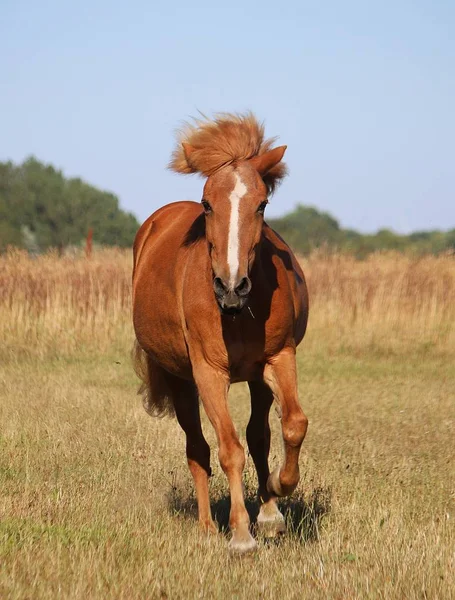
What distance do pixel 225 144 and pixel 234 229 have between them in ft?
2.71

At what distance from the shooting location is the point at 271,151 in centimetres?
634

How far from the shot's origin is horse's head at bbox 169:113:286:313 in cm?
554

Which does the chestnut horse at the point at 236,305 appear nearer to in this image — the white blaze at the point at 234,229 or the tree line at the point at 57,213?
the white blaze at the point at 234,229

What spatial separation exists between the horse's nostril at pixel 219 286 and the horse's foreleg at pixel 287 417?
830 millimetres

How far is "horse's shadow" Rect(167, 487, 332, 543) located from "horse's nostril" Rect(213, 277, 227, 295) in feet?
6.21

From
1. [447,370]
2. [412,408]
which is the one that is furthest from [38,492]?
[447,370]

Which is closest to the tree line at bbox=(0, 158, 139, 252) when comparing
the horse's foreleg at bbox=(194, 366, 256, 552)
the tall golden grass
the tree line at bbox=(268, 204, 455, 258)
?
the tree line at bbox=(268, 204, 455, 258)

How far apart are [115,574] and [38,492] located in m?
2.35

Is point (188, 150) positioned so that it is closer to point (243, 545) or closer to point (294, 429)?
point (294, 429)

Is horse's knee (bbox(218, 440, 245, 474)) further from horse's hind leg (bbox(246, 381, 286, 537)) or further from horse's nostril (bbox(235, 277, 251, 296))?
horse's nostril (bbox(235, 277, 251, 296))

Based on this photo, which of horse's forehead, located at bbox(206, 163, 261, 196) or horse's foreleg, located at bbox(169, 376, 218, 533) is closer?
horse's forehead, located at bbox(206, 163, 261, 196)

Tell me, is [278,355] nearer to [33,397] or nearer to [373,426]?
[373,426]

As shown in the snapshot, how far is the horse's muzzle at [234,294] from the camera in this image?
5473mm

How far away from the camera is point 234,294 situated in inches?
215
